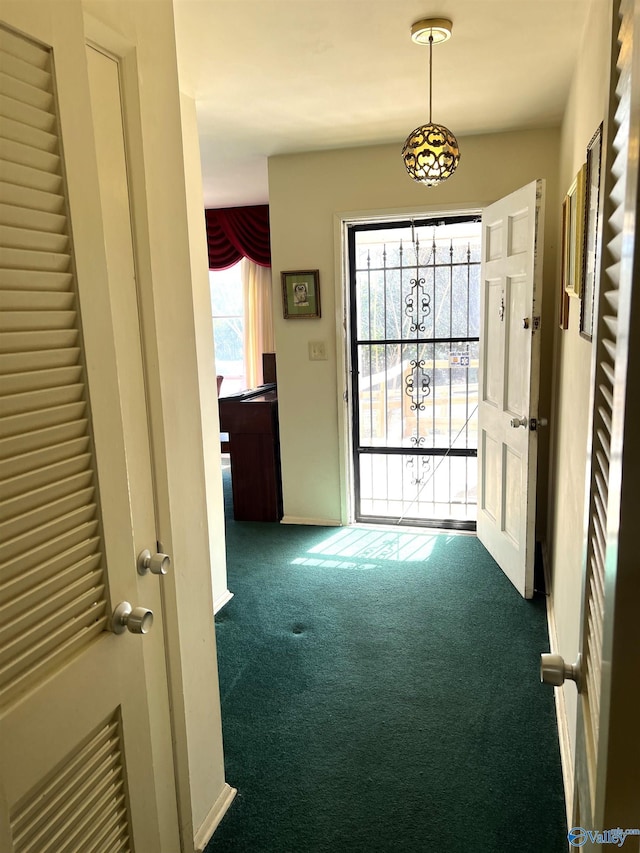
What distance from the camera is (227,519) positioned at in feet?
14.7

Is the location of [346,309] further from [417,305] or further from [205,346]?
[205,346]

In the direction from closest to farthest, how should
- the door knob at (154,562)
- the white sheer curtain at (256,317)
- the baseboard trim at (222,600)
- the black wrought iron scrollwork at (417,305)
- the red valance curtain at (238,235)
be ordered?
the door knob at (154,562) → the baseboard trim at (222,600) → the black wrought iron scrollwork at (417,305) → the red valance curtain at (238,235) → the white sheer curtain at (256,317)

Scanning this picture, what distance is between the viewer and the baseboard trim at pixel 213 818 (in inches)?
67.5

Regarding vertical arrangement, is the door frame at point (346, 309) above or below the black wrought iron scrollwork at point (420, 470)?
above

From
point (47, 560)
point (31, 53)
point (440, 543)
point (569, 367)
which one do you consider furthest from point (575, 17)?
point (440, 543)

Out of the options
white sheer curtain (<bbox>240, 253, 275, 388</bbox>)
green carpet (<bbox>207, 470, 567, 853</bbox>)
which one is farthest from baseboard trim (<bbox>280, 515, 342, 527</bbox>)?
white sheer curtain (<bbox>240, 253, 275, 388</bbox>)

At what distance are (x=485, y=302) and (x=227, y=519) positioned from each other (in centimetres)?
234

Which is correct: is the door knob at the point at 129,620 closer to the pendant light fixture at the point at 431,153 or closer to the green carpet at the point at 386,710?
the green carpet at the point at 386,710

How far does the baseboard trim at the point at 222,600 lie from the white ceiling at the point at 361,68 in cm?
244

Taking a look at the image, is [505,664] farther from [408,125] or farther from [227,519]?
[408,125]

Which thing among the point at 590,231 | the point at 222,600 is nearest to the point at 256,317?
the point at 222,600

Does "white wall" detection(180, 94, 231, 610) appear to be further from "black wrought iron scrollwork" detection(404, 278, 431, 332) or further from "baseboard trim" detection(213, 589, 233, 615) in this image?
"black wrought iron scrollwork" detection(404, 278, 431, 332)

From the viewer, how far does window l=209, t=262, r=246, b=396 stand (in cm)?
659

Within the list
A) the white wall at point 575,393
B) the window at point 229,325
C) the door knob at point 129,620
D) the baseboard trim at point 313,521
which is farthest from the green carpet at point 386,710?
the window at point 229,325
